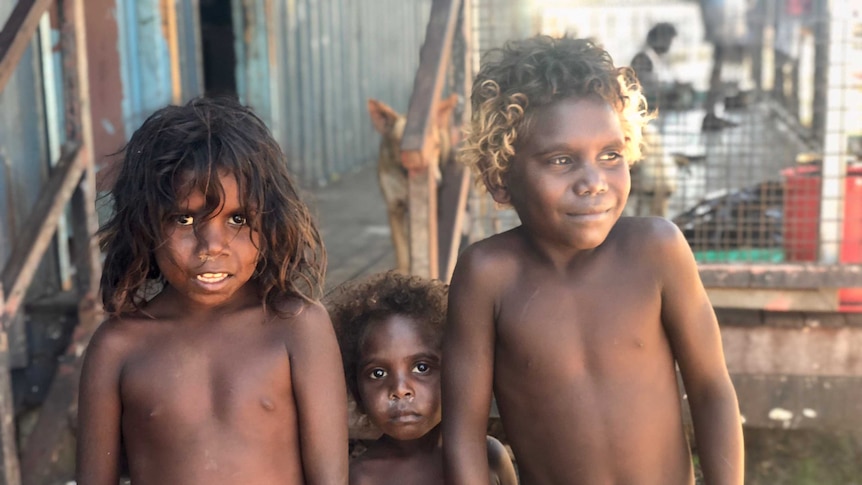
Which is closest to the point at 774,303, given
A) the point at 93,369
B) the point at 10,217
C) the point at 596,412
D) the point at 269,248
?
the point at 596,412

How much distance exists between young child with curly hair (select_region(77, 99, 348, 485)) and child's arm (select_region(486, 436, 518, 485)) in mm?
401

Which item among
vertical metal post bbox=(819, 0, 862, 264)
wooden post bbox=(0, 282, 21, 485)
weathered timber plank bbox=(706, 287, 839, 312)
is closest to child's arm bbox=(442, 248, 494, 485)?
wooden post bbox=(0, 282, 21, 485)

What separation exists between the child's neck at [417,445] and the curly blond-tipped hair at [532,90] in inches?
24.3

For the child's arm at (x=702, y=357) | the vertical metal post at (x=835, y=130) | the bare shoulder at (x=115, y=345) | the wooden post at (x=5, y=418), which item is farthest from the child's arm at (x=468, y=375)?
the vertical metal post at (x=835, y=130)

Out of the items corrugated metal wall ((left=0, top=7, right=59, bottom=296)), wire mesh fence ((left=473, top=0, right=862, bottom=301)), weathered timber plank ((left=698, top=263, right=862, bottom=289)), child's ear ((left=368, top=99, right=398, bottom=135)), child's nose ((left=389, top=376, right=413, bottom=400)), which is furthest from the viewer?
child's ear ((left=368, top=99, right=398, bottom=135))

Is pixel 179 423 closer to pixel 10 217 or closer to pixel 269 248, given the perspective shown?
pixel 269 248

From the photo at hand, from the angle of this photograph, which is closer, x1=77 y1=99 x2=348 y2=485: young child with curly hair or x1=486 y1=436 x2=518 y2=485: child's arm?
x1=77 y1=99 x2=348 y2=485: young child with curly hair

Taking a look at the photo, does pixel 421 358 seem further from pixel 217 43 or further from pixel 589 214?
pixel 217 43

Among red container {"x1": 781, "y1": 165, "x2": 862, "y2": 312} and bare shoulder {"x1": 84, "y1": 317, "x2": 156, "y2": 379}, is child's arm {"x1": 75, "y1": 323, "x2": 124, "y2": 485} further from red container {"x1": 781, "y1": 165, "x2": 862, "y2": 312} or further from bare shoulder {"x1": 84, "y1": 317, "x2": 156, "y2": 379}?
red container {"x1": 781, "y1": 165, "x2": 862, "y2": 312}

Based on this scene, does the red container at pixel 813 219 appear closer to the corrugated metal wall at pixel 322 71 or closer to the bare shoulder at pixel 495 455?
the bare shoulder at pixel 495 455

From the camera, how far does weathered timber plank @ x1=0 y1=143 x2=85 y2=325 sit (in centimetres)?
354

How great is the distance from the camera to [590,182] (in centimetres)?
181

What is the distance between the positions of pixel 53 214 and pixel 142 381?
217cm

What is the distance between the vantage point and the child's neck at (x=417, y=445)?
2236 mm
